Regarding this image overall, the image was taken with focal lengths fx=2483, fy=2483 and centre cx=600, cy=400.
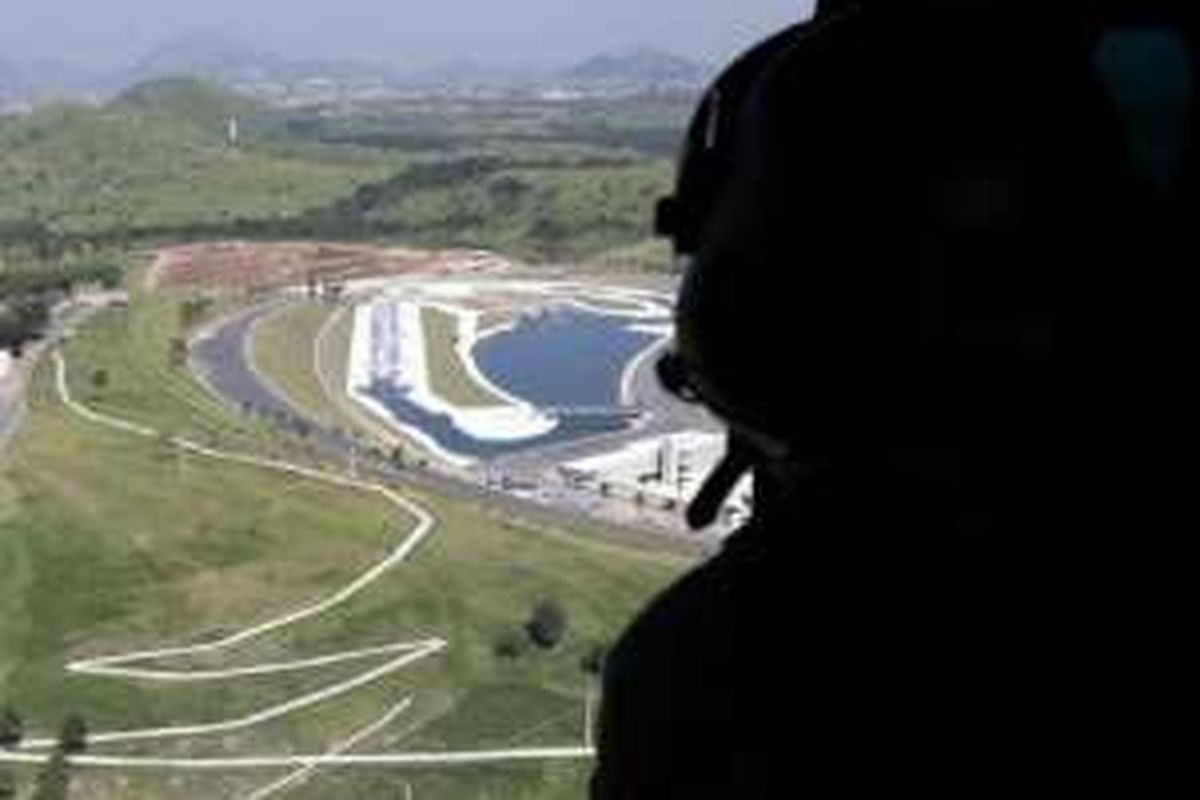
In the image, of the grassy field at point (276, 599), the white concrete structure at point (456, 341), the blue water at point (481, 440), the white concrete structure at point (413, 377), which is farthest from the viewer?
the white concrete structure at point (456, 341)

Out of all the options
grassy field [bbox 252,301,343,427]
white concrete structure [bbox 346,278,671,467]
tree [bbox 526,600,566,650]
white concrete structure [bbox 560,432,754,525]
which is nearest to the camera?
tree [bbox 526,600,566,650]

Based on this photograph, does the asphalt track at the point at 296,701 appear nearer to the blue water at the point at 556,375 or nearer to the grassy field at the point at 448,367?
the blue water at the point at 556,375

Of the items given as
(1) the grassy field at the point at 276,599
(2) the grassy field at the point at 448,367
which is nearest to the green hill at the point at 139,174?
(2) the grassy field at the point at 448,367

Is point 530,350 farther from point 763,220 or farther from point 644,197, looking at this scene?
point 763,220

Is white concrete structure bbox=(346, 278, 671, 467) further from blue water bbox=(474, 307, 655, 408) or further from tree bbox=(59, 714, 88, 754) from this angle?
tree bbox=(59, 714, 88, 754)

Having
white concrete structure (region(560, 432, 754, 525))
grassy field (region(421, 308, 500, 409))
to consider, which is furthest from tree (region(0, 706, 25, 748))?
grassy field (region(421, 308, 500, 409))

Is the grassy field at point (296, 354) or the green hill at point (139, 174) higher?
the grassy field at point (296, 354)
